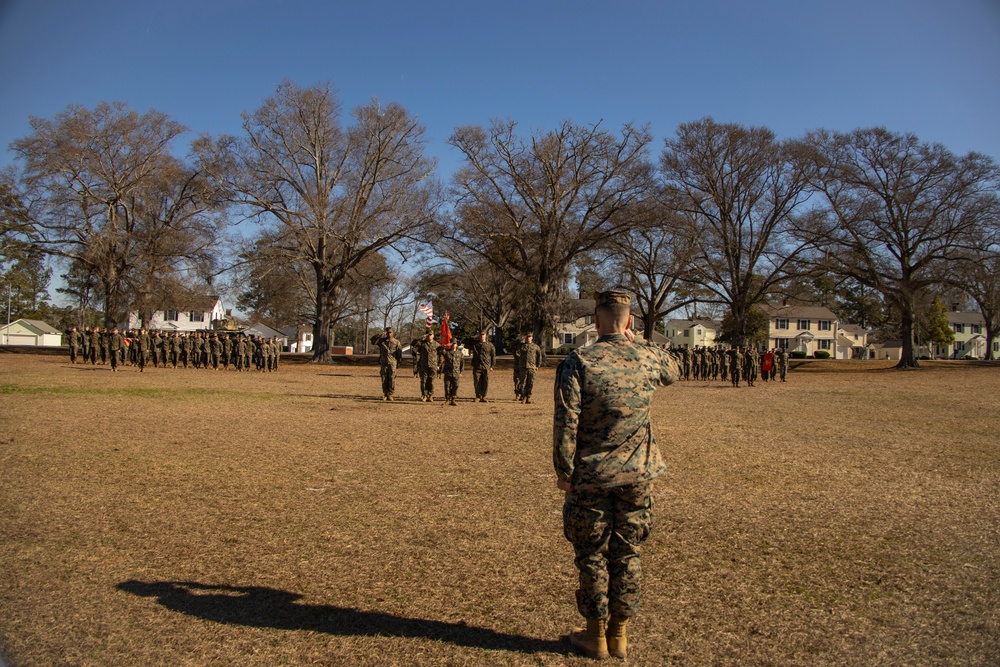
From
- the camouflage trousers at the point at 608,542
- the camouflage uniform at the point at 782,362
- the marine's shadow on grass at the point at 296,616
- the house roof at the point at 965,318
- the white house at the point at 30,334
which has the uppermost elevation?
the house roof at the point at 965,318

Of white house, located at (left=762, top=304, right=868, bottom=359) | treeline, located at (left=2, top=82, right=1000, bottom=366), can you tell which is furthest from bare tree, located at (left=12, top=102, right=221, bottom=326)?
white house, located at (left=762, top=304, right=868, bottom=359)

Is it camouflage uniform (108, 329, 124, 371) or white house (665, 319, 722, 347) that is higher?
white house (665, 319, 722, 347)

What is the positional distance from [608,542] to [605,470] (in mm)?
424

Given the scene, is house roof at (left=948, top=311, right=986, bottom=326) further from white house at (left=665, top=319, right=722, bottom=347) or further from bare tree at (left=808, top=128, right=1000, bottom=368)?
bare tree at (left=808, top=128, right=1000, bottom=368)

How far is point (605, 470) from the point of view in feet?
12.9

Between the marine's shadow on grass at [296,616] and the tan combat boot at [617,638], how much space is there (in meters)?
0.28

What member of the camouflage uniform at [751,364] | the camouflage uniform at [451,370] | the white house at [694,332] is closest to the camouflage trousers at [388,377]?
the camouflage uniform at [451,370]

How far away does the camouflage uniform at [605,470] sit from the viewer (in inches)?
155

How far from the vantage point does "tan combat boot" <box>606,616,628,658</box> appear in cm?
396

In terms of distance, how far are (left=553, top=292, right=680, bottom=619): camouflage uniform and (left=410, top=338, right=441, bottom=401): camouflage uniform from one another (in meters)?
15.6

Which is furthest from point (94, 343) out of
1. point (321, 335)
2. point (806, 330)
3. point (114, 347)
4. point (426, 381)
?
point (806, 330)

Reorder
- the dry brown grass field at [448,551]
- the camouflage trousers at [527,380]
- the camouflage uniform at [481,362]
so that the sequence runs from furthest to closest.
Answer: the camouflage trousers at [527,380] → the camouflage uniform at [481,362] → the dry brown grass field at [448,551]

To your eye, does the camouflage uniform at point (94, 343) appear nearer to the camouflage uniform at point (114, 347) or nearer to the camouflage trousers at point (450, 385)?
Answer: the camouflage uniform at point (114, 347)

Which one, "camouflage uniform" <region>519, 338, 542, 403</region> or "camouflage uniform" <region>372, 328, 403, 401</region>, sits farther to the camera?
"camouflage uniform" <region>519, 338, 542, 403</region>
